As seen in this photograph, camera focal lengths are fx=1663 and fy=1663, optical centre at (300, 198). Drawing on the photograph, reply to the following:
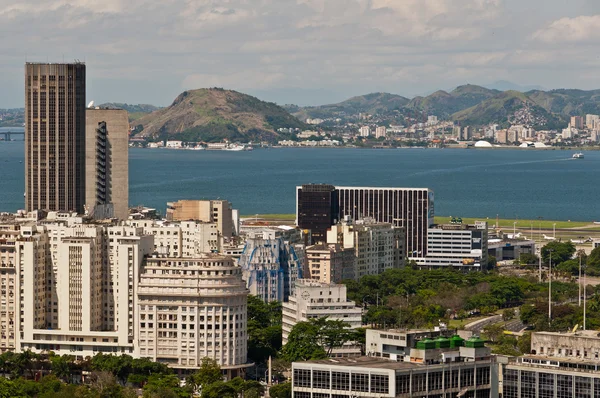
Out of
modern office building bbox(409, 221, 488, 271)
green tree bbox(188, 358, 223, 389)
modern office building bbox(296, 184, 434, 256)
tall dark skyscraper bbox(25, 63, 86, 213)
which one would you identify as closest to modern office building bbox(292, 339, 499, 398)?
Answer: green tree bbox(188, 358, 223, 389)

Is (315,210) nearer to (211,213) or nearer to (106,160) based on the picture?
(211,213)

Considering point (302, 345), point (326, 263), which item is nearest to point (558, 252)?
point (326, 263)

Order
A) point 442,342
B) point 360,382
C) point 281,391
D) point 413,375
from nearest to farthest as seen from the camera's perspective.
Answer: point 360,382 → point 413,375 → point 442,342 → point 281,391

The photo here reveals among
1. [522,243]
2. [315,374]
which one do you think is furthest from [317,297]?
[522,243]

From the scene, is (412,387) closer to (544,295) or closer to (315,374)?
(315,374)

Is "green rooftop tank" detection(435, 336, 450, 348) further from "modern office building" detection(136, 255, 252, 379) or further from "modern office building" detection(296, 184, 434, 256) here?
"modern office building" detection(296, 184, 434, 256)

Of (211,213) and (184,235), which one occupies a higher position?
(211,213)

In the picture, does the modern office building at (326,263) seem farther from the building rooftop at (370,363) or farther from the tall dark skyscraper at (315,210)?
the building rooftop at (370,363)
